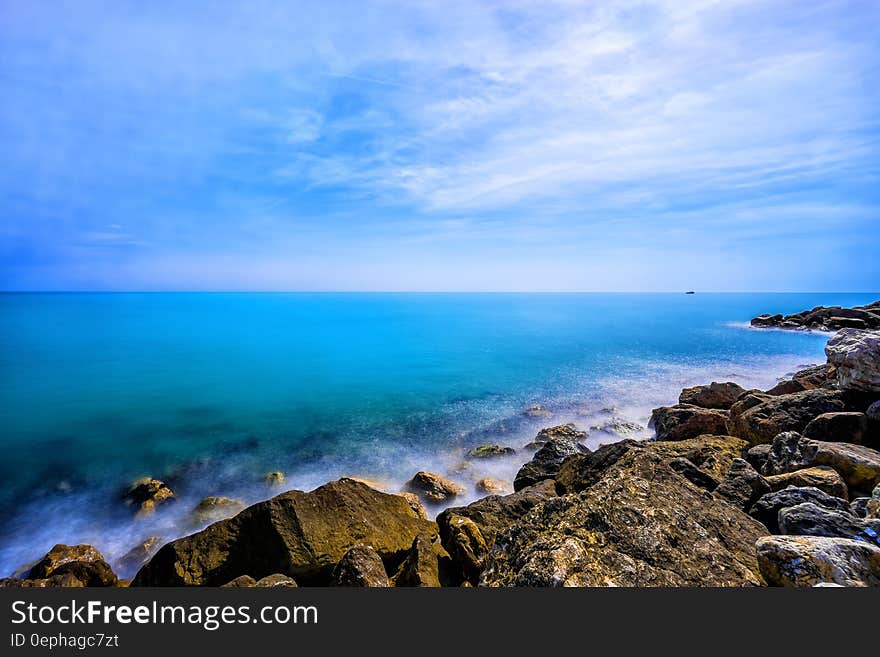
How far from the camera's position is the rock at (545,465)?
12156mm

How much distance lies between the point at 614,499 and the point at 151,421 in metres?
24.9

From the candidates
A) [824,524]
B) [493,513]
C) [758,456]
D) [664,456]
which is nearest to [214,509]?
[493,513]

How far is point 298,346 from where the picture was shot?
51125 millimetres

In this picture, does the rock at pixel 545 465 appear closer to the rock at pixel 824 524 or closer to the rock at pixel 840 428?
the rock at pixel 840 428

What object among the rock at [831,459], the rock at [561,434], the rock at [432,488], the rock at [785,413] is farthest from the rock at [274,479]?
the rock at [785,413]

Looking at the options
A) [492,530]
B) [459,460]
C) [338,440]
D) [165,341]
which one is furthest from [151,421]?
[165,341]

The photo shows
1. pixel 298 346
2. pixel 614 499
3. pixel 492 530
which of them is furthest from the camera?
pixel 298 346

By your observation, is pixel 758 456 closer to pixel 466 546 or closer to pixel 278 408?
pixel 466 546

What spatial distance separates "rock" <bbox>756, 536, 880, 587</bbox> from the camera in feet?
12.2

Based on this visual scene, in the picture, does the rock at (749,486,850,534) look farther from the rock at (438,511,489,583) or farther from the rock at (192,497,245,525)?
the rock at (192,497,245,525)

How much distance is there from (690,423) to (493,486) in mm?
7551

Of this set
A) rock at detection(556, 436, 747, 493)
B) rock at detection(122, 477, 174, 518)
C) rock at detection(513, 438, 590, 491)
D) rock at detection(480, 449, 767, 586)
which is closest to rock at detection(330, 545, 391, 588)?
rock at detection(480, 449, 767, 586)

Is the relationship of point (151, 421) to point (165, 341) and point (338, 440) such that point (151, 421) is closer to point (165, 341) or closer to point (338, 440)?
point (338, 440)

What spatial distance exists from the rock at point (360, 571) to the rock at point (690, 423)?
1273 centimetres
